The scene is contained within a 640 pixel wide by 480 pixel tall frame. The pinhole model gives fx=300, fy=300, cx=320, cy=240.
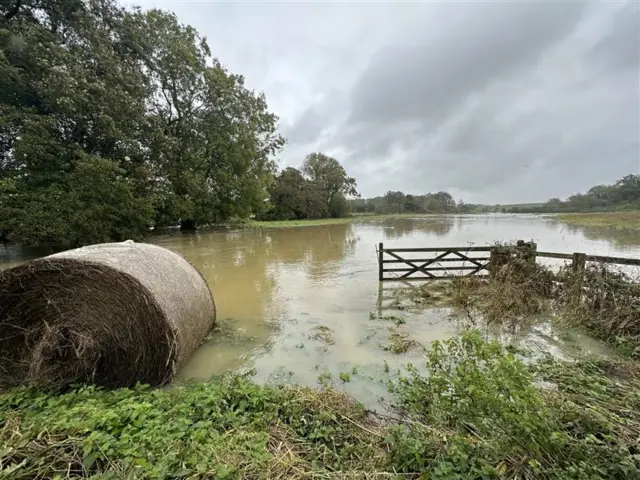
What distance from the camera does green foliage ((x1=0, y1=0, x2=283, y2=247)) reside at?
1191cm

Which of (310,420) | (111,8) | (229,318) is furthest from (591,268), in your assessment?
(111,8)

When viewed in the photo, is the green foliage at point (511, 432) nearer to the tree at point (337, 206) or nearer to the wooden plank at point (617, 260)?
the wooden plank at point (617, 260)

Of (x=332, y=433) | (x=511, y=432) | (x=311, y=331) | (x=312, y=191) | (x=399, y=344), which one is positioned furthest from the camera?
(x=312, y=191)

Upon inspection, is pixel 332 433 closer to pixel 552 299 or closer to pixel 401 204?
pixel 552 299

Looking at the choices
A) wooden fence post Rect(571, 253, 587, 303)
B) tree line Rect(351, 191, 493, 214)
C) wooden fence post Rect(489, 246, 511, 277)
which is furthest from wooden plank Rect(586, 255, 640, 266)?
tree line Rect(351, 191, 493, 214)

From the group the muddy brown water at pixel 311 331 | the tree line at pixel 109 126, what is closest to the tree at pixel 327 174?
the tree line at pixel 109 126

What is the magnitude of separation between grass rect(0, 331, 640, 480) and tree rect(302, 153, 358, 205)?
166 feet

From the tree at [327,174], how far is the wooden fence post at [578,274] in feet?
154

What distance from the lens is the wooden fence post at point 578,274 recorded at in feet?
20.0

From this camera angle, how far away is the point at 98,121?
1379 centimetres

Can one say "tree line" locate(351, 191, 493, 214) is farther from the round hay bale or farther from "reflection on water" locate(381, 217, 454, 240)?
the round hay bale

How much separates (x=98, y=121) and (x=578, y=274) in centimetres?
1834

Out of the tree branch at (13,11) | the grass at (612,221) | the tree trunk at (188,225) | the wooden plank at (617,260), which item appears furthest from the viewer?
the grass at (612,221)

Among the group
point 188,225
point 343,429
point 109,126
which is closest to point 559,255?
point 343,429
